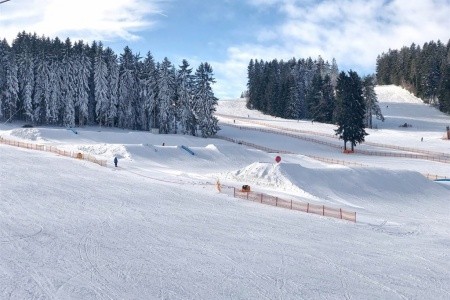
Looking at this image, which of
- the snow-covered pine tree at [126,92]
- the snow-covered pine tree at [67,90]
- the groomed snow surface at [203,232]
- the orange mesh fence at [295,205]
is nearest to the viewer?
the groomed snow surface at [203,232]

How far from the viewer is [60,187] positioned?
3294cm

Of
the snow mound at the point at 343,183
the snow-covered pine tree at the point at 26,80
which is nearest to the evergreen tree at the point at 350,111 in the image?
the snow mound at the point at 343,183

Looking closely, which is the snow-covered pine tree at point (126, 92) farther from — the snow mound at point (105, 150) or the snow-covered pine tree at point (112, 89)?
the snow mound at point (105, 150)

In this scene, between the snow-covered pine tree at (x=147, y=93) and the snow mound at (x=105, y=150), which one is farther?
the snow-covered pine tree at (x=147, y=93)

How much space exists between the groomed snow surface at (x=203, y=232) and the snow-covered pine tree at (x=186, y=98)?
Result: 87.8 feet

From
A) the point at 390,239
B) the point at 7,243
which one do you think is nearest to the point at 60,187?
the point at 7,243

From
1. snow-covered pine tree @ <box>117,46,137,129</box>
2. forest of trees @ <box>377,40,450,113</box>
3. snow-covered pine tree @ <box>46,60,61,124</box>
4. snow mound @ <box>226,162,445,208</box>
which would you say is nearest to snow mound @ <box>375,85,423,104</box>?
forest of trees @ <box>377,40,450,113</box>

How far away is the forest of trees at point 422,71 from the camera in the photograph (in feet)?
420

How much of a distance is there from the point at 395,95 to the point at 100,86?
10266 cm

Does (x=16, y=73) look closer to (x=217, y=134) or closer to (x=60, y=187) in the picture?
(x=217, y=134)

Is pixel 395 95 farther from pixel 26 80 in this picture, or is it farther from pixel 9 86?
A: pixel 9 86

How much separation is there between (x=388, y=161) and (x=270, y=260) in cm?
5399

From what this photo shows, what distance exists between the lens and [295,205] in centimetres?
3191

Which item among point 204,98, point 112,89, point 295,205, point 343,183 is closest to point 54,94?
point 112,89
